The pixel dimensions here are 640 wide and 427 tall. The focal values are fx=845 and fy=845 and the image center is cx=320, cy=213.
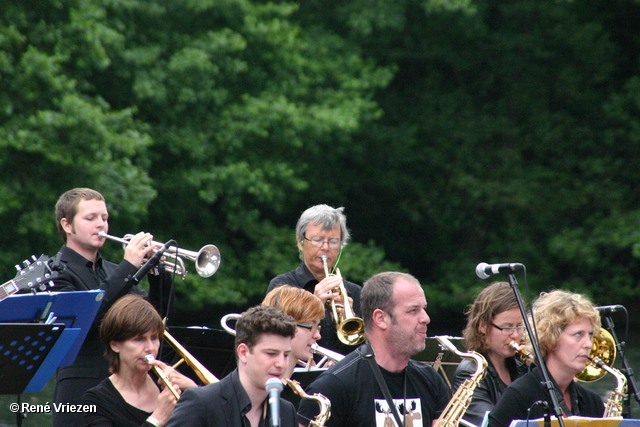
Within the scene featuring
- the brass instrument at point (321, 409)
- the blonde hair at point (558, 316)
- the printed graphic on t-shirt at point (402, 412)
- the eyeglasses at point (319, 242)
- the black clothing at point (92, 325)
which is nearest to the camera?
the brass instrument at point (321, 409)

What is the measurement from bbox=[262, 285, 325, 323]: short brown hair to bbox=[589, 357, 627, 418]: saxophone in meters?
1.75

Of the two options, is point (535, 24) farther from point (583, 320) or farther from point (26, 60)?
point (583, 320)

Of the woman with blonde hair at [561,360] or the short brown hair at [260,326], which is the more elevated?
the short brown hair at [260,326]

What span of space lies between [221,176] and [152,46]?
8.37 feet

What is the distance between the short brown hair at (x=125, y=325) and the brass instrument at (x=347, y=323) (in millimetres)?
1536

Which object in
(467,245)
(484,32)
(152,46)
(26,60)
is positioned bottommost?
(467,245)

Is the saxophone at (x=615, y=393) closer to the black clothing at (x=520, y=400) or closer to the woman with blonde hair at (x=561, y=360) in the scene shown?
the woman with blonde hair at (x=561, y=360)

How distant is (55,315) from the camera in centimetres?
427

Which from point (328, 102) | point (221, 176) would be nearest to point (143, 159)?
point (221, 176)

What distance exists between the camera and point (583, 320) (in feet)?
14.7

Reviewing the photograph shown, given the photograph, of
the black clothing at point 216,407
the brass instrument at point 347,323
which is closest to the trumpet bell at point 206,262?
the brass instrument at point 347,323

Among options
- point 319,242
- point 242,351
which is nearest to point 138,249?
point 319,242

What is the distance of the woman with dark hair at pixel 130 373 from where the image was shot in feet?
13.2

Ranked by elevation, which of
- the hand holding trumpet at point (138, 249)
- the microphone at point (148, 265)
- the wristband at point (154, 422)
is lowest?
the wristband at point (154, 422)
